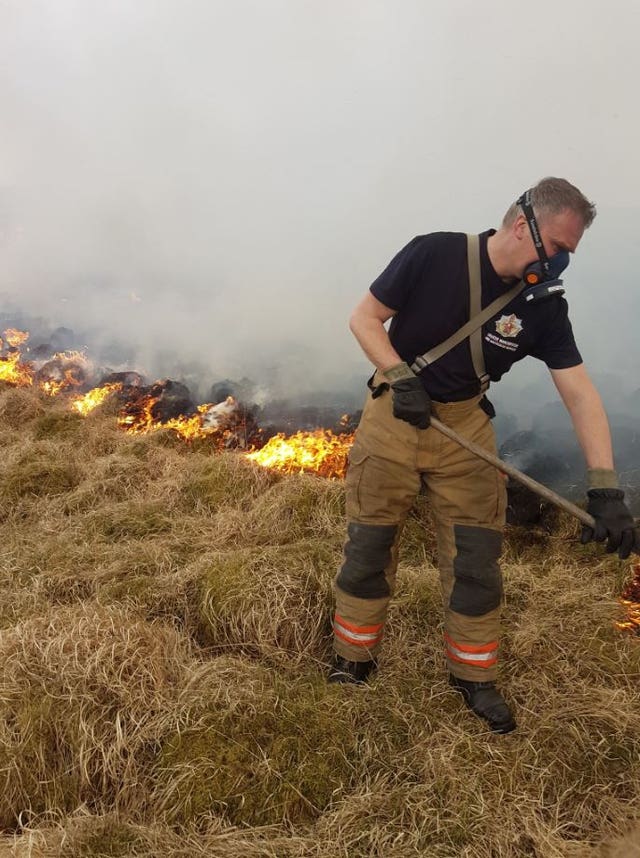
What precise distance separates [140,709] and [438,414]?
2173 mm

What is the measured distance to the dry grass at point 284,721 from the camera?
206 cm

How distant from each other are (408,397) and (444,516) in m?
0.75

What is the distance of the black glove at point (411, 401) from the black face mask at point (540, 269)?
2.23ft

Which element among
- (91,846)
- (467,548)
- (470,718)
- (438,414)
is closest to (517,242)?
(438,414)

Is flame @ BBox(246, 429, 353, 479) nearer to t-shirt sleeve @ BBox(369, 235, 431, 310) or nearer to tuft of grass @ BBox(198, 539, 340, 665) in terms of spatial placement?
tuft of grass @ BBox(198, 539, 340, 665)

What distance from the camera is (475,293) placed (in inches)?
97.7

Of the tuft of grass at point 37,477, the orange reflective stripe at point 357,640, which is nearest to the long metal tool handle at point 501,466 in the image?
the orange reflective stripe at point 357,640

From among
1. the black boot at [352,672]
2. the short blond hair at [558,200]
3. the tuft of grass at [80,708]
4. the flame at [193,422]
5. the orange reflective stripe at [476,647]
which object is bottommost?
the flame at [193,422]

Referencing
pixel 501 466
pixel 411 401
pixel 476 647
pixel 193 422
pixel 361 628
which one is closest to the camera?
pixel 411 401

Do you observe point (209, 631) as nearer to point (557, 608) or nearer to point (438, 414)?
point (438, 414)

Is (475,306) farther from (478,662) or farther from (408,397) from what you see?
(478,662)

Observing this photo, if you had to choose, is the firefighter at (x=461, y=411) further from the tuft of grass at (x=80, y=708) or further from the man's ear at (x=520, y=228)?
the tuft of grass at (x=80, y=708)

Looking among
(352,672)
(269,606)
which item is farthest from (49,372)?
(352,672)

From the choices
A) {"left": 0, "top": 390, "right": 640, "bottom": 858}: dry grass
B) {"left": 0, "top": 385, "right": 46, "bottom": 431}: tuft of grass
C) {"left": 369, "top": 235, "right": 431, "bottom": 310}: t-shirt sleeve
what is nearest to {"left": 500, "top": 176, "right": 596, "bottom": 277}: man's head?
{"left": 369, "top": 235, "right": 431, "bottom": 310}: t-shirt sleeve
